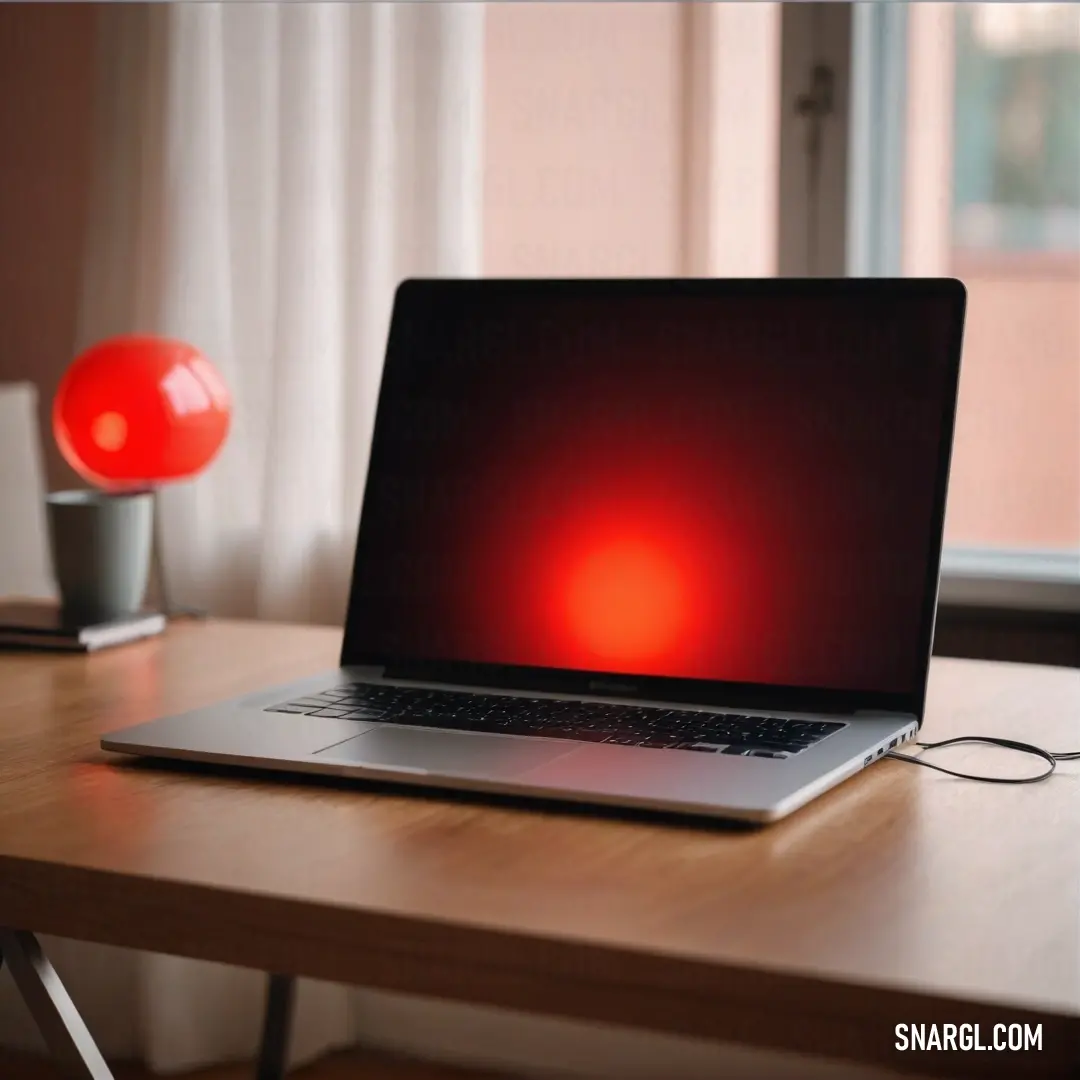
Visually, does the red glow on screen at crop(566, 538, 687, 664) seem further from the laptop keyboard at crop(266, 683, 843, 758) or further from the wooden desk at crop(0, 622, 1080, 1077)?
the wooden desk at crop(0, 622, 1080, 1077)

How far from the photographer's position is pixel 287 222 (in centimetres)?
192

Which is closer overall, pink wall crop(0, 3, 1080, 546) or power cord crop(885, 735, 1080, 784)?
power cord crop(885, 735, 1080, 784)

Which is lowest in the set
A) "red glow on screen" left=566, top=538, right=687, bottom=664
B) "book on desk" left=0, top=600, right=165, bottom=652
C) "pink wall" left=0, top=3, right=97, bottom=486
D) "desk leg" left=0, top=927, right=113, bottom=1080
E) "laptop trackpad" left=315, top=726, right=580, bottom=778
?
"desk leg" left=0, top=927, right=113, bottom=1080

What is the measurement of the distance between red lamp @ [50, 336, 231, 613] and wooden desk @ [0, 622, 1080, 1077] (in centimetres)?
49

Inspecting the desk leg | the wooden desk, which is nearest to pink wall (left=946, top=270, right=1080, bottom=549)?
the wooden desk

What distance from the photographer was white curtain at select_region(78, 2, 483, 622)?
1.86 m

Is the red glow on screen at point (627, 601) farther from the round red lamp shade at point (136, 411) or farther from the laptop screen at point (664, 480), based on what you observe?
the round red lamp shade at point (136, 411)

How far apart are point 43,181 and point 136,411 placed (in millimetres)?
902

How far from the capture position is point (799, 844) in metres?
0.72

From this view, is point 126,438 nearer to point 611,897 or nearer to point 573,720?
point 573,720

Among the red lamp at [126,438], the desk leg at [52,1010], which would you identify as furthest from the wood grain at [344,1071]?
the desk leg at [52,1010]

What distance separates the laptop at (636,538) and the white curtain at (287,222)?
0.79m

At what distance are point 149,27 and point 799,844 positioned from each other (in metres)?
1.62

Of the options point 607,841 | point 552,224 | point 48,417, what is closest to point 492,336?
point 607,841
